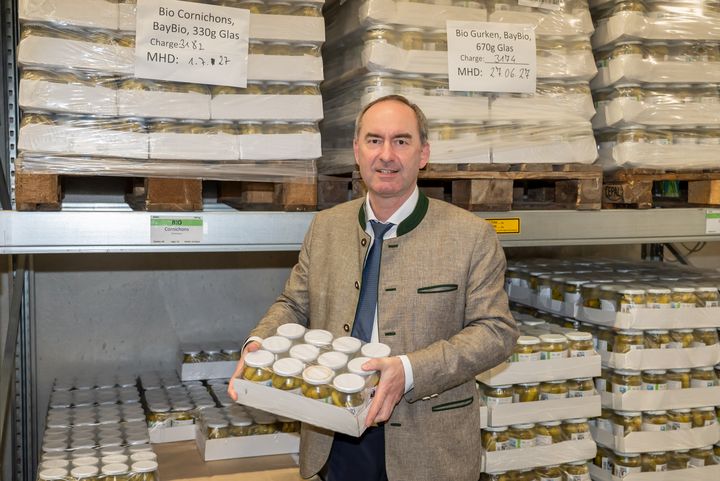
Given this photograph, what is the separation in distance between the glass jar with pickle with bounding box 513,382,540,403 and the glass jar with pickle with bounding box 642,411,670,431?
2.03ft

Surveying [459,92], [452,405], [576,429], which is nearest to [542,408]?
[576,429]

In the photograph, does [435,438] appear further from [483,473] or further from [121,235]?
[121,235]

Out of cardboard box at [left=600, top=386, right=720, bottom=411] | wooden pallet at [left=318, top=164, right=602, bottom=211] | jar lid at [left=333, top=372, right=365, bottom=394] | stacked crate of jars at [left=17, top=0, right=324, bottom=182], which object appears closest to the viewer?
jar lid at [left=333, top=372, right=365, bottom=394]

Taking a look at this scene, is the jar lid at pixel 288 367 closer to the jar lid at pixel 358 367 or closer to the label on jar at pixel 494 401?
the jar lid at pixel 358 367

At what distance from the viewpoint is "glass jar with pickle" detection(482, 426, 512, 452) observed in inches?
147

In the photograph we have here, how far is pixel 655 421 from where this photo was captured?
13.1 feet

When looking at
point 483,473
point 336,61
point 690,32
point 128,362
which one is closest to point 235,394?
point 483,473

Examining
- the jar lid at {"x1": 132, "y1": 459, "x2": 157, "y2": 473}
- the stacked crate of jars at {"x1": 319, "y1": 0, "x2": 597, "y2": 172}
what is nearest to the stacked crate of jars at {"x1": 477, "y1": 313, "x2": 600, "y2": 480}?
the stacked crate of jars at {"x1": 319, "y1": 0, "x2": 597, "y2": 172}

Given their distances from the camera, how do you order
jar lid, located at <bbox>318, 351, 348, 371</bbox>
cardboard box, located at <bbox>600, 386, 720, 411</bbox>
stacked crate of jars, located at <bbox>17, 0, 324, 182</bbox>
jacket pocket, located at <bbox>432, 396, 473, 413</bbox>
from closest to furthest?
jar lid, located at <bbox>318, 351, 348, 371</bbox>, jacket pocket, located at <bbox>432, 396, 473, 413</bbox>, stacked crate of jars, located at <bbox>17, 0, 324, 182</bbox>, cardboard box, located at <bbox>600, 386, 720, 411</bbox>

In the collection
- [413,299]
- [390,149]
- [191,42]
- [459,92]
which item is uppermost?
[191,42]

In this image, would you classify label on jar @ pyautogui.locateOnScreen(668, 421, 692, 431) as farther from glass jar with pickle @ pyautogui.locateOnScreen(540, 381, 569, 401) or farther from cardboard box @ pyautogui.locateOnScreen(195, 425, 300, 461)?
cardboard box @ pyautogui.locateOnScreen(195, 425, 300, 461)

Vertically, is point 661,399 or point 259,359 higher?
point 259,359

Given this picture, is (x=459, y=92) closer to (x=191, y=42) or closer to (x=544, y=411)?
(x=191, y=42)

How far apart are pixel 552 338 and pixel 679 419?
32.8 inches
